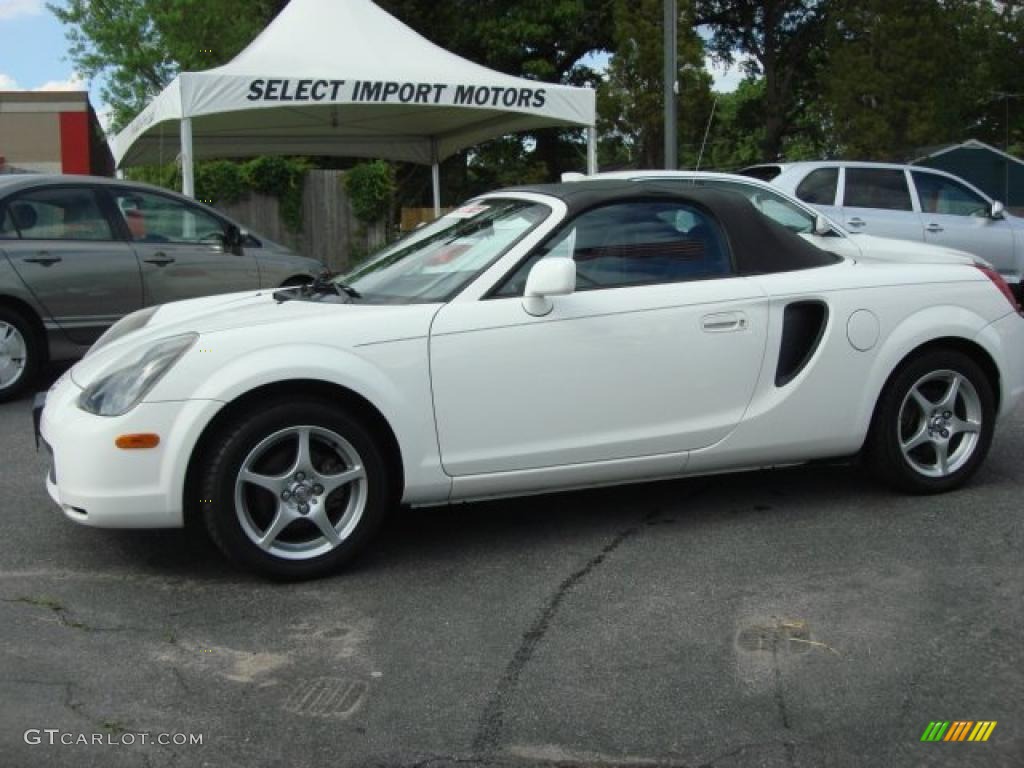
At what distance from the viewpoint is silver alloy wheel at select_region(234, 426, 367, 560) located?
383 cm

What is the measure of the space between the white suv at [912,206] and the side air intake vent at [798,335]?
688 centimetres

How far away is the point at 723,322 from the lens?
4.36 m

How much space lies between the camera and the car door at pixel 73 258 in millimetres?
7594

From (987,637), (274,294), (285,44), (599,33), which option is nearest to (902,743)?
(987,637)

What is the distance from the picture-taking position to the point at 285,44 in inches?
499

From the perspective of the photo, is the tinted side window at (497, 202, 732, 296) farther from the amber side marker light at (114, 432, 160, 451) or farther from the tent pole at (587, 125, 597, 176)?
the tent pole at (587, 125, 597, 176)

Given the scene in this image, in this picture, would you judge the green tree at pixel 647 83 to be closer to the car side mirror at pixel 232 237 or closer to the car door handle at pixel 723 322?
the car side mirror at pixel 232 237

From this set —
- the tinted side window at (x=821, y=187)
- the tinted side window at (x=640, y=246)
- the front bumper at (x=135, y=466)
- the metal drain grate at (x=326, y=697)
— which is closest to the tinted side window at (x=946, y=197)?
the tinted side window at (x=821, y=187)

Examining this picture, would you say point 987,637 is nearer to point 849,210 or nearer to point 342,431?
point 342,431

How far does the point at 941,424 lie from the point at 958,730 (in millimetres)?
2320

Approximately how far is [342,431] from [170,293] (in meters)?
4.82

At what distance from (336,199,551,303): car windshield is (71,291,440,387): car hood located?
190 mm

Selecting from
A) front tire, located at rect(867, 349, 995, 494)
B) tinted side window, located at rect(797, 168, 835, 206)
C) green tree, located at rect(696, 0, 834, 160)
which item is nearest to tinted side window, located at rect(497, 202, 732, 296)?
front tire, located at rect(867, 349, 995, 494)

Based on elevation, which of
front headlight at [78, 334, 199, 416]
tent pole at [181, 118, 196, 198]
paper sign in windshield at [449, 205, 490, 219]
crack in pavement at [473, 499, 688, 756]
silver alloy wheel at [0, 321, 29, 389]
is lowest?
crack in pavement at [473, 499, 688, 756]
